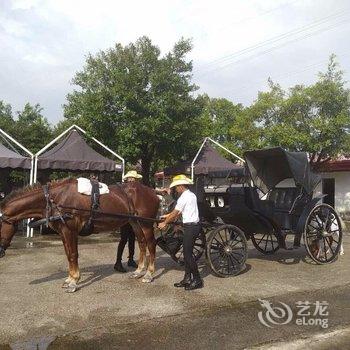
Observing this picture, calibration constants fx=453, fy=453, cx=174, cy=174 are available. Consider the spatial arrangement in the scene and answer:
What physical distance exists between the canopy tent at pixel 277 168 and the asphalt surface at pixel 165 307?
63.7 inches

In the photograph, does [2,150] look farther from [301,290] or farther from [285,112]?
[285,112]

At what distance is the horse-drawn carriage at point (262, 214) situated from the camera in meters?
7.87

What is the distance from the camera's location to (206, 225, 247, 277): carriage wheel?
7589mm

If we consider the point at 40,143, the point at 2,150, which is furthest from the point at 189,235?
the point at 40,143

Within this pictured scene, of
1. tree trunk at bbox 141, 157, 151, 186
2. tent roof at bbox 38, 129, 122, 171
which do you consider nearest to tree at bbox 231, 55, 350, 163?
tree trunk at bbox 141, 157, 151, 186

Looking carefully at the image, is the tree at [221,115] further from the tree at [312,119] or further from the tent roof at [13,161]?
the tent roof at [13,161]

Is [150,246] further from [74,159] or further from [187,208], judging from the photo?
[74,159]

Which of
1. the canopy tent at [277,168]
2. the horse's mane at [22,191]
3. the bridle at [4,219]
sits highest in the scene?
the canopy tent at [277,168]

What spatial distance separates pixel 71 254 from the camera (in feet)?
22.1

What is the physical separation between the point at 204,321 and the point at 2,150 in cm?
974

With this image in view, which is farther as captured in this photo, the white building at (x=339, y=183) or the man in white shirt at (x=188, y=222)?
the white building at (x=339, y=183)

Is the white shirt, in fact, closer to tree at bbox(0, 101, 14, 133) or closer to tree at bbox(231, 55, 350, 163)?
tree at bbox(231, 55, 350, 163)

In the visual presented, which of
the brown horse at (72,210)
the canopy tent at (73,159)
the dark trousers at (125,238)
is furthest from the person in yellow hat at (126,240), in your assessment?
the canopy tent at (73,159)

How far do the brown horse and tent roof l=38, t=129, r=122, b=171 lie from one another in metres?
6.37
